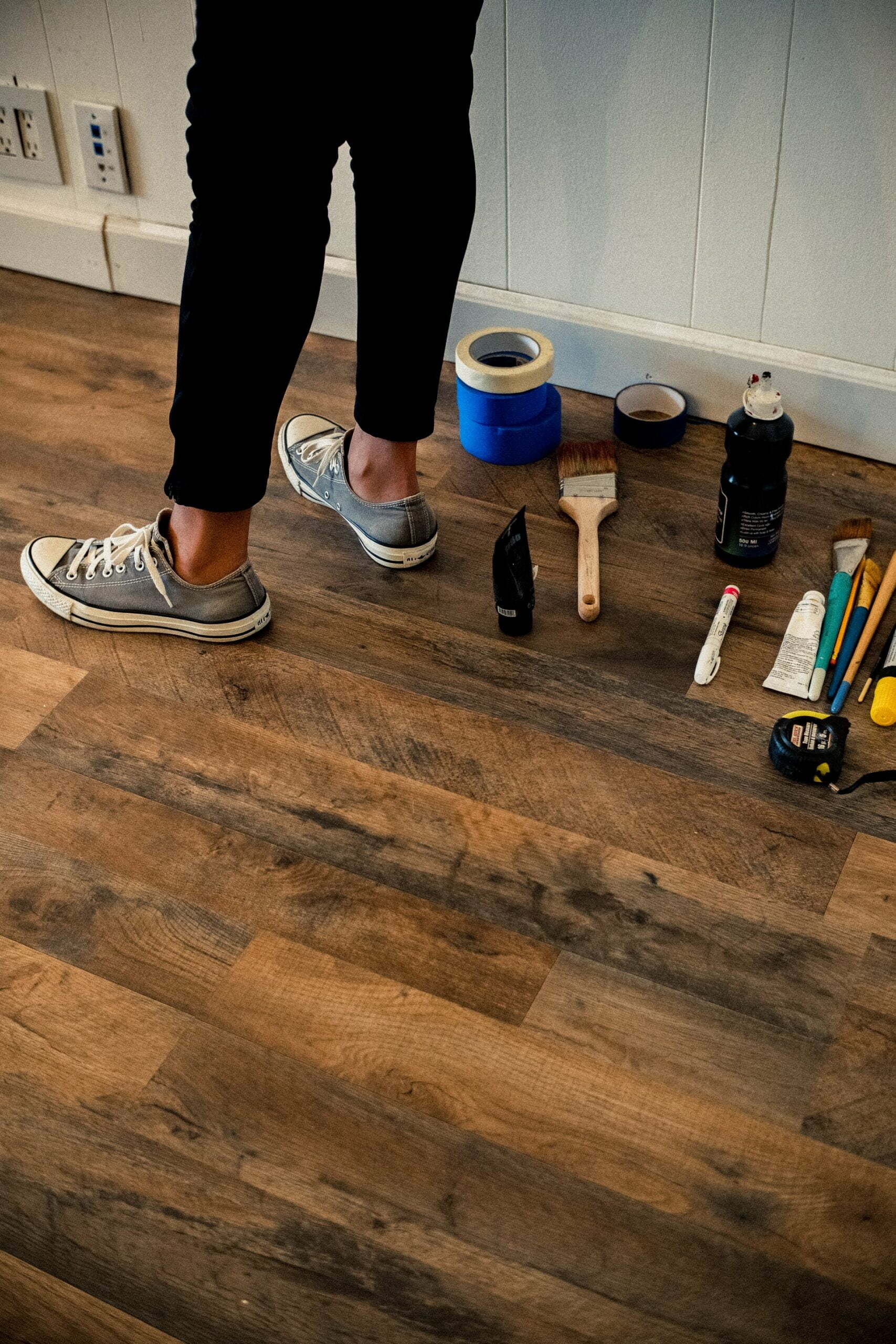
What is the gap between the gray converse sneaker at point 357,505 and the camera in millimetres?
1542

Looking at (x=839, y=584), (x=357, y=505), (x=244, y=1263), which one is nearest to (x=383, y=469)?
(x=357, y=505)

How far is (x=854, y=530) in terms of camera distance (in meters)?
1.55

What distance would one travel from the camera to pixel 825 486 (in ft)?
5.52

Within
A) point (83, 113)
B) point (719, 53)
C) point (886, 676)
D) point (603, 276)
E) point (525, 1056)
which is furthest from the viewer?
point (83, 113)

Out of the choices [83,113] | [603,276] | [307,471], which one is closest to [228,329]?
[307,471]

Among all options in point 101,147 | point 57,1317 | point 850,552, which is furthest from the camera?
point 101,147

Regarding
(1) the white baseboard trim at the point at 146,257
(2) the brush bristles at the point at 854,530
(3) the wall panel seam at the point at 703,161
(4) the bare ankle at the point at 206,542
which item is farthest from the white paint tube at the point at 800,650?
(1) the white baseboard trim at the point at 146,257

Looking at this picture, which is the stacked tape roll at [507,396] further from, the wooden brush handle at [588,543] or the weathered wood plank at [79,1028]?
the weathered wood plank at [79,1028]

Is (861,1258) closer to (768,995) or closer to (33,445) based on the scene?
(768,995)

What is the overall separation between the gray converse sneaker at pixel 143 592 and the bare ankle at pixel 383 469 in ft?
0.63

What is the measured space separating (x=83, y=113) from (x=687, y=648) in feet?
4.23

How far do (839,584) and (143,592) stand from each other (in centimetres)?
80

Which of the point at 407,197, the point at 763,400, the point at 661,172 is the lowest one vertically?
the point at 763,400

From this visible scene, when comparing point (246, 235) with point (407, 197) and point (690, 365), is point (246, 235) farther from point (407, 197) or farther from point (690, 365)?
point (690, 365)
